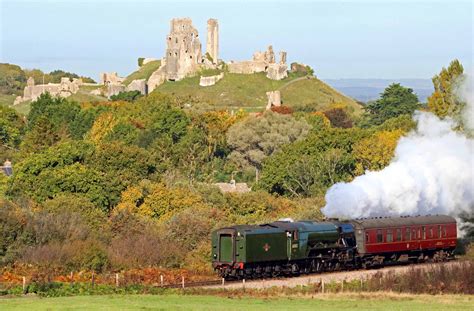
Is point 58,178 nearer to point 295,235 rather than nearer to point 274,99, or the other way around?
point 295,235

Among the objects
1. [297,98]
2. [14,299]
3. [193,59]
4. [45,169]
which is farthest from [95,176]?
[193,59]

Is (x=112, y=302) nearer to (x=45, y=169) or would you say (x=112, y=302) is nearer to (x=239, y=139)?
(x=45, y=169)

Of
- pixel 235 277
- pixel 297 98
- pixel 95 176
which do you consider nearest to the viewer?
pixel 235 277

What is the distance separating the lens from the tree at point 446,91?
103000 millimetres

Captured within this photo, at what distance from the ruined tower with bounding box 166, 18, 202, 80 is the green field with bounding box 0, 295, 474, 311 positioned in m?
155

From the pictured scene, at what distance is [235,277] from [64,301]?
1106 cm

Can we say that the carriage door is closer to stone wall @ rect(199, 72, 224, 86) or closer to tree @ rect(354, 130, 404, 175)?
tree @ rect(354, 130, 404, 175)

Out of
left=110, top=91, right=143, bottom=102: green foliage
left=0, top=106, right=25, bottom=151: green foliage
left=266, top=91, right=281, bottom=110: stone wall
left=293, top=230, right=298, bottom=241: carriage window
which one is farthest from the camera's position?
left=266, top=91, right=281, bottom=110: stone wall

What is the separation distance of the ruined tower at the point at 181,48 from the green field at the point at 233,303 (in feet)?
508

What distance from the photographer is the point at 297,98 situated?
181 metres

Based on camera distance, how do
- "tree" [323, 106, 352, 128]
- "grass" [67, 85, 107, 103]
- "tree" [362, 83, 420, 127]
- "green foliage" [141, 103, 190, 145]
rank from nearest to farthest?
"green foliage" [141, 103, 190, 145] < "tree" [323, 106, 352, 128] < "tree" [362, 83, 420, 127] < "grass" [67, 85, 107, 103]

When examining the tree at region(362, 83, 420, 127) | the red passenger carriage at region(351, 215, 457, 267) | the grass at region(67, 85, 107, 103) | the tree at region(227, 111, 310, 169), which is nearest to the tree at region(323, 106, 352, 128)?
the tree at region(362, 83, 420, 127)

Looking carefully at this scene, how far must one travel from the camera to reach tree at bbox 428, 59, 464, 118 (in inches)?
4055

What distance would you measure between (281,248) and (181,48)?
485 ft
